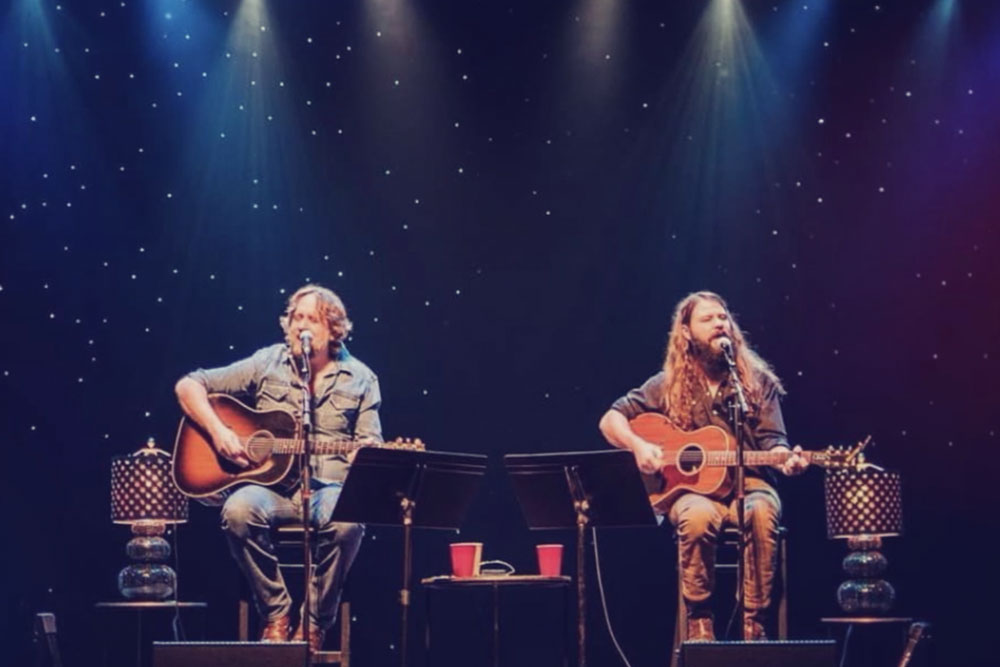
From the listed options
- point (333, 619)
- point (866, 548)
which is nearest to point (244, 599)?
point (333, 619)

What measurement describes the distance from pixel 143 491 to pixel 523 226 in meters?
2.45

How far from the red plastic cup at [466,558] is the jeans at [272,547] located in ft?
1.49

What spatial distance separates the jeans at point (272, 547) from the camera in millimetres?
6883

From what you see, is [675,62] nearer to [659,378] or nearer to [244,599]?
[659,378]

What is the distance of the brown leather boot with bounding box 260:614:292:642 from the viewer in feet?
22.4

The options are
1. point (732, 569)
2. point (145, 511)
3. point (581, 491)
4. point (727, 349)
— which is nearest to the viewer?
point (581, 491)

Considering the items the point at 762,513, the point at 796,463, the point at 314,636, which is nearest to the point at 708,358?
the point at 796,463

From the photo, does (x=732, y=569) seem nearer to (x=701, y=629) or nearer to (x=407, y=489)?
(x=701, y=629)

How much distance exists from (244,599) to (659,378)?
2227mm

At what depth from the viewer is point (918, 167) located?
805 centimetres

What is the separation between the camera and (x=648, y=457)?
7078 millimetres

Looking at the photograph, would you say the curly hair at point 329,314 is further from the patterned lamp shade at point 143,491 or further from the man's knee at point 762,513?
the man's knee at point 762,513

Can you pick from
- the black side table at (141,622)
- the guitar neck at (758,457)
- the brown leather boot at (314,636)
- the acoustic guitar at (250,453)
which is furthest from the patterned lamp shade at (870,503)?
the black side table at (141,622)

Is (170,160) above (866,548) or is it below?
above
